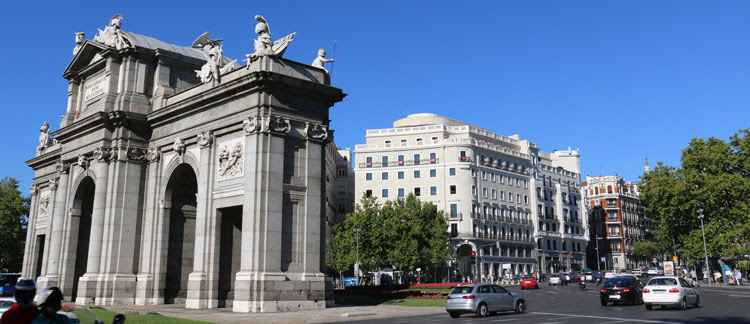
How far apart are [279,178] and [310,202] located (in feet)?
6.94

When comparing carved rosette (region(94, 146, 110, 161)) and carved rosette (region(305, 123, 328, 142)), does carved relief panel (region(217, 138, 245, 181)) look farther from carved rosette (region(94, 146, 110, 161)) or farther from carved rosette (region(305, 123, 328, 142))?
carved rosette (region(94, 146, 110, 161))

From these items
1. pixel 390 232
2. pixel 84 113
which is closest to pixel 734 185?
pixel 390 232

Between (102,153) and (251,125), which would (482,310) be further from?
(102,153)

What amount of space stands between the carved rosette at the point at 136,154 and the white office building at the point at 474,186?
6447cm

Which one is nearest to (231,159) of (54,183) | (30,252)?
(54,183)

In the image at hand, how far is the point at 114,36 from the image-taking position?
37062 millimetres

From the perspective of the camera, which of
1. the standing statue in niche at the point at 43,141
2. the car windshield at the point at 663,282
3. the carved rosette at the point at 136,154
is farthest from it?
the standing statue in niche at the point at 43,141

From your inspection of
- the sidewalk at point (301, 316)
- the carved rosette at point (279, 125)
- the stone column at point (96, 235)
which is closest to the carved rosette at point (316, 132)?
the carved rosette at point (279, 125)

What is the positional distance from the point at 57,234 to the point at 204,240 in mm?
15526

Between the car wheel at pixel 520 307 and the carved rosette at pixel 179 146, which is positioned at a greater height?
the carved rosette at pixel 179 146

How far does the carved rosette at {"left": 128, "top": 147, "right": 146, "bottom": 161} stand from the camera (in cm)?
3511

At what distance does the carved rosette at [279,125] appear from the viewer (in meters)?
28.0

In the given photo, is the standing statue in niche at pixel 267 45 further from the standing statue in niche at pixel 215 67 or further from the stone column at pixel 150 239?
the stone column at pixel 150 239

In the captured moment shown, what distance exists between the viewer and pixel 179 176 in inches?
1350
